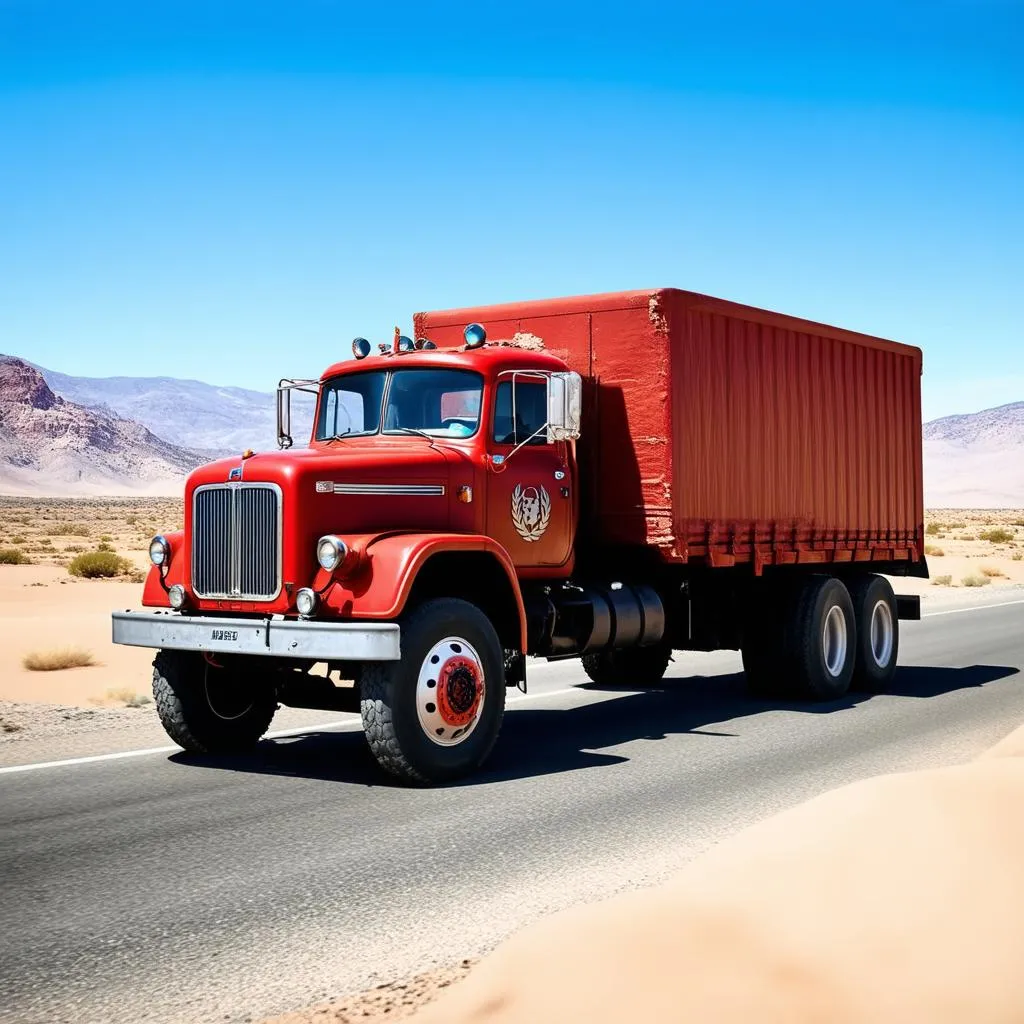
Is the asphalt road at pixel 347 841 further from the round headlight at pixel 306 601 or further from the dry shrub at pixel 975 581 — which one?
the dry shrub at pixel 975 581

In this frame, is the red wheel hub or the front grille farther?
the front grille

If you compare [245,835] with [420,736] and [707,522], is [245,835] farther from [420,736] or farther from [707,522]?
[707,522]

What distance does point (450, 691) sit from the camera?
8578mm

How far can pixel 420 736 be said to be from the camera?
8414mm

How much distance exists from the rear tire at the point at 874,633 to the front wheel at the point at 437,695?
5.93m

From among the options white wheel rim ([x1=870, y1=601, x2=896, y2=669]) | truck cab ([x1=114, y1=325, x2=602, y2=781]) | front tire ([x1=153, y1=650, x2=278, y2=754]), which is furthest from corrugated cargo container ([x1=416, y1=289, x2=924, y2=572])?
front tire ([x1=153, y1=650, x2=278, y2=754])

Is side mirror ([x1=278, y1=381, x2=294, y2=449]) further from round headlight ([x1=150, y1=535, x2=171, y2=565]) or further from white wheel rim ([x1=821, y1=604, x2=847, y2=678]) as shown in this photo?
white wheel rim ([x1=821, y1=604, x2=847, y2=678])

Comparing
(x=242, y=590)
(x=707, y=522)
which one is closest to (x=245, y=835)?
(x=242, y=590)

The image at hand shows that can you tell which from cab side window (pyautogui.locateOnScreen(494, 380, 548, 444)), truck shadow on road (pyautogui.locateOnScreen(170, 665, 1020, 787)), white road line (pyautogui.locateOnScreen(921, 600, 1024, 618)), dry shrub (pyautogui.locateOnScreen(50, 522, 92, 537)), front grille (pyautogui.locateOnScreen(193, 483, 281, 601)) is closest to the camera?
front grille (pyautogui.locateOnScreen(193, 483, 281, 601))

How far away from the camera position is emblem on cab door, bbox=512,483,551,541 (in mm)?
10070

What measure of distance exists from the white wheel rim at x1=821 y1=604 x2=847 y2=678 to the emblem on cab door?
3.97 m

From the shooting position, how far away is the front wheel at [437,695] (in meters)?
8.27

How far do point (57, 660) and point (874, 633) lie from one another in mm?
9639

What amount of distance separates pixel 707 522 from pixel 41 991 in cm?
776
